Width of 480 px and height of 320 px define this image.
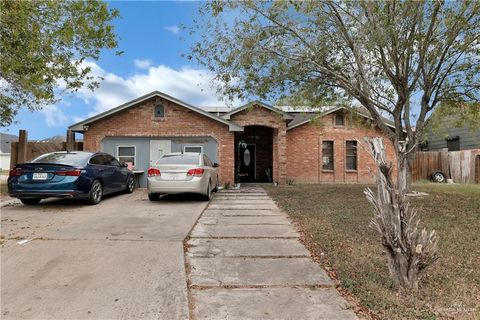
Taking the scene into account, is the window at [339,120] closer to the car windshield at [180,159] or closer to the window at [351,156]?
the window at [351,156]

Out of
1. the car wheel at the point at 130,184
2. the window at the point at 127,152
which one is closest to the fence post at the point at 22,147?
the window at the point at 127,152

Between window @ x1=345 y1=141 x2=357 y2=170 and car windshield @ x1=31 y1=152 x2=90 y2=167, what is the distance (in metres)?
15.2

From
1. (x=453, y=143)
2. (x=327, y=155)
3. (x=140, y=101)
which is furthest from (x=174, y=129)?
(x=453, y=143)

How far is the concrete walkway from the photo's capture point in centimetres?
342

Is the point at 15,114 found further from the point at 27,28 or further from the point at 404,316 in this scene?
the point at 404,316

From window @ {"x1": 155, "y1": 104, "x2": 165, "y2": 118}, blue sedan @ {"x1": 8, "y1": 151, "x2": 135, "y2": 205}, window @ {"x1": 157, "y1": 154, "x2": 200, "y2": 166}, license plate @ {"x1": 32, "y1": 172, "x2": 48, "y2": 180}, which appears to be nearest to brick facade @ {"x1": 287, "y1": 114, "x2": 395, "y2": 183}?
window @ {"x1": 155, "y1": 104, "x2": 165, "y2": 118}

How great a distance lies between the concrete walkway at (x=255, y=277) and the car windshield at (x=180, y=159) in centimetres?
341

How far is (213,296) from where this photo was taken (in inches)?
147

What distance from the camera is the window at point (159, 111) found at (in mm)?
16109

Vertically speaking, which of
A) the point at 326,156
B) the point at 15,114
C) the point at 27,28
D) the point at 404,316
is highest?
the point at 27,28

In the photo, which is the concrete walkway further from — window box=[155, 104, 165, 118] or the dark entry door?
the dark entry door

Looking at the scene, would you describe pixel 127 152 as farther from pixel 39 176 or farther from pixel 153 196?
pixel 39 176

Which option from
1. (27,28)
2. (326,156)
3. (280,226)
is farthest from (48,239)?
(326,156)

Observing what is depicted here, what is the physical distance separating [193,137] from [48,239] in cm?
1049
